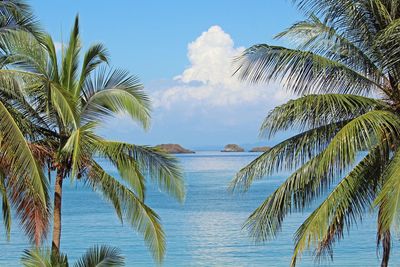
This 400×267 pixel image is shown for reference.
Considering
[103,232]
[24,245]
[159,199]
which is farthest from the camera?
[159,199]

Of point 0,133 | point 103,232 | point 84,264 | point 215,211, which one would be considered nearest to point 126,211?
point 84,264

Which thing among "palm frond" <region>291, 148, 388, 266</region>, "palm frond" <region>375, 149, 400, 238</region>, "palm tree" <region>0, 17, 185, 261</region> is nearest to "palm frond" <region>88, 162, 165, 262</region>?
"palm tree" <region>0, 17, 185, 261</region>

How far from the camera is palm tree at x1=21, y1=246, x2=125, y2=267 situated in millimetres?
11070

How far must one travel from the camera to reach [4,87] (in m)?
11.6

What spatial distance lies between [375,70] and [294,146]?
1.88m

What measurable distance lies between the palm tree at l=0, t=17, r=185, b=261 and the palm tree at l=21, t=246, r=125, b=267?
0.47 meters

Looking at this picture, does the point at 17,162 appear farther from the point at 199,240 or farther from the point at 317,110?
the point at 199,240

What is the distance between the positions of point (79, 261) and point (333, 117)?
189 inches

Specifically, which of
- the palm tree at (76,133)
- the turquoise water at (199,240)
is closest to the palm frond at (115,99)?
the palm tree at (76,133)

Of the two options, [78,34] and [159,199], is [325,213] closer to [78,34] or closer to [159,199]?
[78,34]

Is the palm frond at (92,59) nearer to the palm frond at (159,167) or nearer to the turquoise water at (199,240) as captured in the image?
the palm frond at (159,167)

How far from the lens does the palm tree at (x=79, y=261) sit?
36.3ft

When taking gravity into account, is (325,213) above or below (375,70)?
below

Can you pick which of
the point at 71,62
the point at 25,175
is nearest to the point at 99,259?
the point at 25,175
